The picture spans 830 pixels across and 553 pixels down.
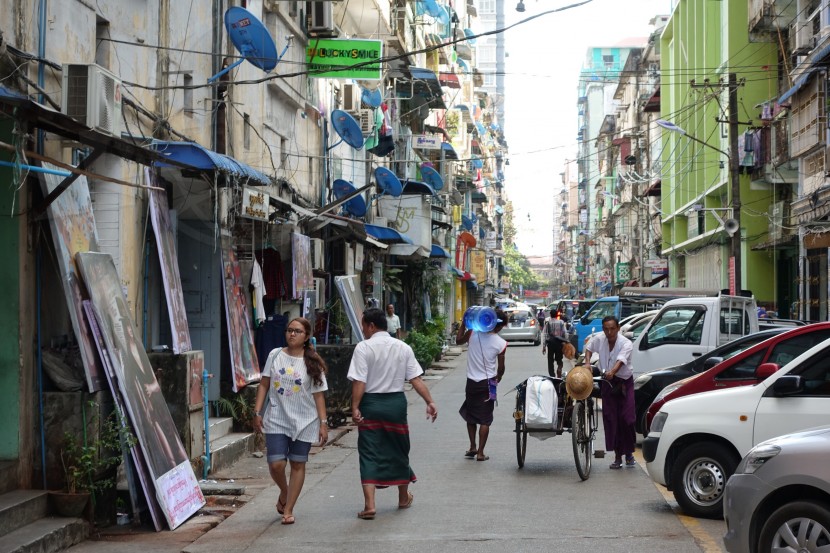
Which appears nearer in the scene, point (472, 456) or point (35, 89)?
point (35, 89)

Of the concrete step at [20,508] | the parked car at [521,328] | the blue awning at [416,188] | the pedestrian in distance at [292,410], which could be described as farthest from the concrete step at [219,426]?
the parked car at [521,328]

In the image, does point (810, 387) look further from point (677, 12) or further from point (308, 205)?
point (677, 12)

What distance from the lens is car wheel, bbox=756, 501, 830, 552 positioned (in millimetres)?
5914

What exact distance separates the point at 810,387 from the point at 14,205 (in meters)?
6.66

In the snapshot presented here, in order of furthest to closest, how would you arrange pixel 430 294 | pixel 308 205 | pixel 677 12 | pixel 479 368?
pixel 677 12 < pixel 430 294 < pixel 308 205 < pixel 479 368

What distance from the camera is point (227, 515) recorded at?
31.7 feet

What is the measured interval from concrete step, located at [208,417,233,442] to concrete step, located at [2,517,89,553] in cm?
424

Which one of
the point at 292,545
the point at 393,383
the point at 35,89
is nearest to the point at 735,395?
the point at 393,383

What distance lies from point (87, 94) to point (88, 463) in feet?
10.6

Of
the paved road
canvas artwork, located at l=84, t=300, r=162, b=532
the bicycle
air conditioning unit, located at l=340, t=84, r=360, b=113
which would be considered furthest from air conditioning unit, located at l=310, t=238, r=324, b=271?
canvas artwork, located at l=84, t=300, r=162, b=532

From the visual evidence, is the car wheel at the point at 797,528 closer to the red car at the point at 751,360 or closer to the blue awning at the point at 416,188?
the red car at the point at 751,360

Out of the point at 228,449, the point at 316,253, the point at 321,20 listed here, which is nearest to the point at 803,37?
the point at 321,20

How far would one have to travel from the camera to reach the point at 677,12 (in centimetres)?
5038

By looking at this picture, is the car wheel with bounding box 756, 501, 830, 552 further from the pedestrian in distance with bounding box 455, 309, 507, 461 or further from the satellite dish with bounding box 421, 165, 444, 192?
the satellite dish with bounding box 421, 165, 444, 192
